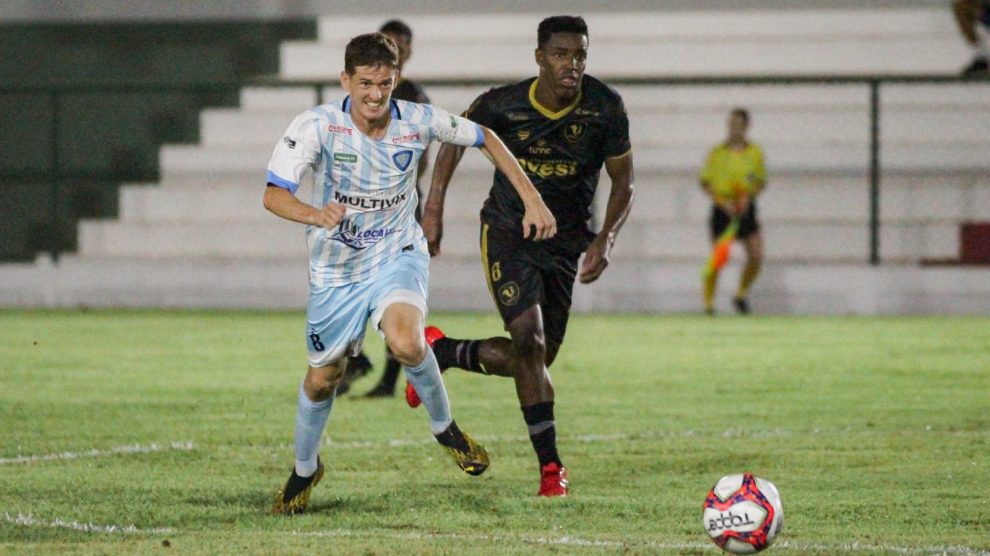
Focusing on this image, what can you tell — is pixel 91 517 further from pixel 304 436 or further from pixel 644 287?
pixel 644 287

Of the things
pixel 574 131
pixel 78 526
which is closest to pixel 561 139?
pixel 574 131

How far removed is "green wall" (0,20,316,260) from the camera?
19.2 metres

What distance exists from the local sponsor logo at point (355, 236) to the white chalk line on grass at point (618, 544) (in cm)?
Result: 117

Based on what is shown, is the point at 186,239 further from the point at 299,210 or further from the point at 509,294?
the point at 299,210

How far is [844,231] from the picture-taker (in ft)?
59.1

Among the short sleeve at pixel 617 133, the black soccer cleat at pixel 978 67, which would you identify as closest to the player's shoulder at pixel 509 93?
the short sleeve at pixel 617 133

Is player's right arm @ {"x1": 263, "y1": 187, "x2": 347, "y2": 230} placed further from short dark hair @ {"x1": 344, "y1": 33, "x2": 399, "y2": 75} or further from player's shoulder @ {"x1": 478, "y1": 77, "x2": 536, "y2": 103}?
player's shoulder @ {"x1": 478, "y1": 77, "x2": 536, "y2": 103}

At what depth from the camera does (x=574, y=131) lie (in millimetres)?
7500

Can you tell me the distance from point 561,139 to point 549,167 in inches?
5.4

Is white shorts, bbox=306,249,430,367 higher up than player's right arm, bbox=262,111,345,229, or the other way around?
player's right arm, bbox=262,111,345,229

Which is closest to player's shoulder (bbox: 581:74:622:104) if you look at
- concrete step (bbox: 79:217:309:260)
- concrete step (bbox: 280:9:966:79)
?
concrete step (bbox: 79:217:309:260)

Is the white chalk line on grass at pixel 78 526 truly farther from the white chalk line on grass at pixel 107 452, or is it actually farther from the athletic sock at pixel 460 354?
the athletic sock at pixel 460 354

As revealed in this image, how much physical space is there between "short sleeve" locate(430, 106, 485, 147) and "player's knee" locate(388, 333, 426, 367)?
0.81 meters

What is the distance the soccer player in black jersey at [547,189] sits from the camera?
23.8 ft
